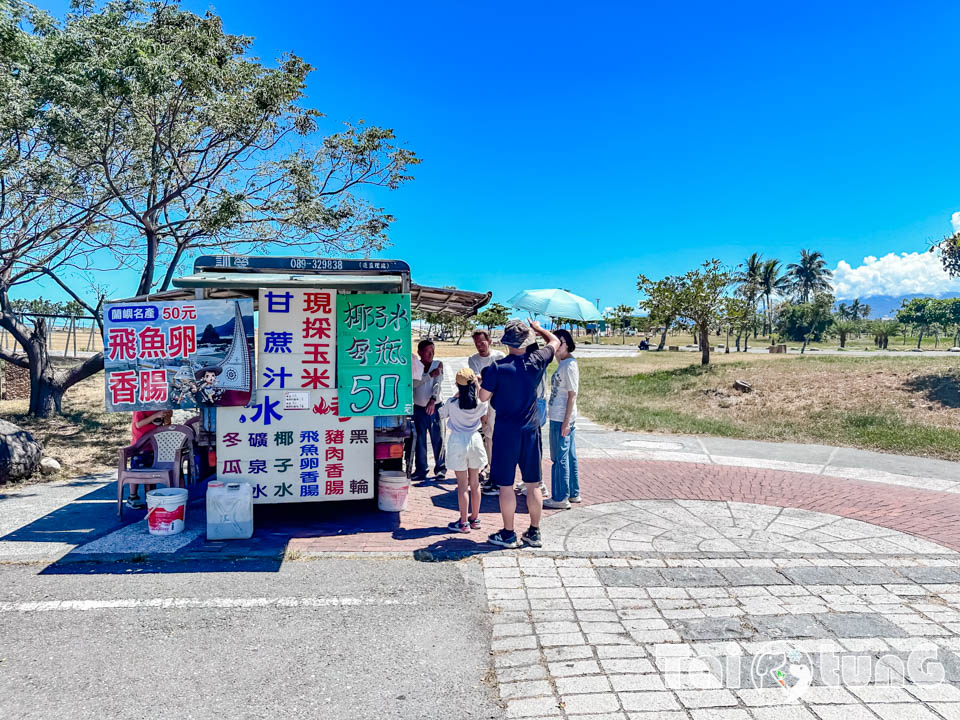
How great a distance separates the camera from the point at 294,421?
5680mm

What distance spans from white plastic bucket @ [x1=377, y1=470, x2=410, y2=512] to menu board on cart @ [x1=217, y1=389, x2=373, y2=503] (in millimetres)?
223

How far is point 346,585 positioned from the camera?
14.5 feet

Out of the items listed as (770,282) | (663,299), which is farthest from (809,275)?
(663,299)

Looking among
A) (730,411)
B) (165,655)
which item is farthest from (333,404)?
(730,411)

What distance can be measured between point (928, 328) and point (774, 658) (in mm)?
75653

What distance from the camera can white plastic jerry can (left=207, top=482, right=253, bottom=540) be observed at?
5.26 meters

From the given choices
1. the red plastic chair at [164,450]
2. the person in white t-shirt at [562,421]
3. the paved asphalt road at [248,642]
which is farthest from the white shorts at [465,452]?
the red plastic chair at [164,450]

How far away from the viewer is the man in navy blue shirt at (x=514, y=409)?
4.96 meters

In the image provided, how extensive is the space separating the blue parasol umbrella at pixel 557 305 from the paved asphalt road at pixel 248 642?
11.9ft

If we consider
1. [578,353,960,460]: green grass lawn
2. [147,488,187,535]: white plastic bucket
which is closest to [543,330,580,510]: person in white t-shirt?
[147,488,187,535]: white plastic bucket

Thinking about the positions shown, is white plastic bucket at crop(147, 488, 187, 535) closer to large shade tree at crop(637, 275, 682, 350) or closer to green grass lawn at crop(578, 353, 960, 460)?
green grass lawn at crop(578, 353, 960, 460)

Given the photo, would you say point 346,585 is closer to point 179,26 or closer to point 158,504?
A: point 158,504

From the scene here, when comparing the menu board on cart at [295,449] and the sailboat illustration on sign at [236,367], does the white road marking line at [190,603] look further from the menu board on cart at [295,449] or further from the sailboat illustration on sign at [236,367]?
the sailboat illustration on sign at [236,367]

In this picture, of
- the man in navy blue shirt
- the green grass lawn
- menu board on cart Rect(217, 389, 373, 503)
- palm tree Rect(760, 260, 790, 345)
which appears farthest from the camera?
palm tree Rect(760, 260, 790, 345)
